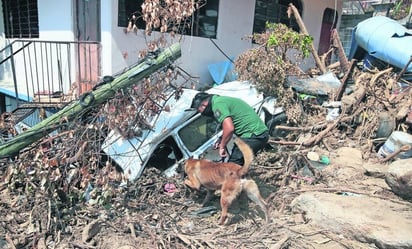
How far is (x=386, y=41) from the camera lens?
25.3 ft

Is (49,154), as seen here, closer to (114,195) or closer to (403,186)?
(114,195)

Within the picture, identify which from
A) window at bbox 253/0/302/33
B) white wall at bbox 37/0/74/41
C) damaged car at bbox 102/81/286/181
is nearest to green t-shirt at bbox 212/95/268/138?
damaged car at bbox 102/81/286/181

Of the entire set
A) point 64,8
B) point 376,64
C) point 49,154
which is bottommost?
point 49,154

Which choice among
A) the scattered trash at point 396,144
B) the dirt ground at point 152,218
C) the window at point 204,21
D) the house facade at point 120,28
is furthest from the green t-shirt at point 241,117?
the window at point 204,21

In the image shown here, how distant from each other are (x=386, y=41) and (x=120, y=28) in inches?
235

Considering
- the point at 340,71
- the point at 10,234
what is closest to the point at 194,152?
the point at 10,234

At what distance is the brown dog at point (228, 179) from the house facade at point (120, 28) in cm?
270

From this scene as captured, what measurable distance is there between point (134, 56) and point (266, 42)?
8.96ft

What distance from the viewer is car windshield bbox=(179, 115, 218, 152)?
4590 millimetres

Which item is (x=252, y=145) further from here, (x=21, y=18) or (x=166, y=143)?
(x=21, y=18)

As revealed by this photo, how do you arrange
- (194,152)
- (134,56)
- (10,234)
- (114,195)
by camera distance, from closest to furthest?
(10,234), (114,195), (194,152), (134,56)

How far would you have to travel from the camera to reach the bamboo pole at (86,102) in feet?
13.4

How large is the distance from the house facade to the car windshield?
1826 mm

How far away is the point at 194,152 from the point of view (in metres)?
4.56
